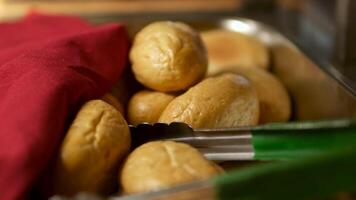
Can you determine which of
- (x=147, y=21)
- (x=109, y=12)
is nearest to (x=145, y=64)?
(x=147, y=21)

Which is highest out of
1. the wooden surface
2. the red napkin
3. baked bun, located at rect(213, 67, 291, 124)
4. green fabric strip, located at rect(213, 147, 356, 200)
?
the red napkin

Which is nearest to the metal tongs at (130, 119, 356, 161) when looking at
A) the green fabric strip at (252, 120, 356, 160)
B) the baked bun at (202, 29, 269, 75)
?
the green fabric strip at (252, 120, 356, 160)

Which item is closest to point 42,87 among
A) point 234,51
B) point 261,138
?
point 261,138

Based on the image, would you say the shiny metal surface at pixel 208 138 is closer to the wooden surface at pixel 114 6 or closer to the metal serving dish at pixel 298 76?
the metal serving dish at pixel 298 76

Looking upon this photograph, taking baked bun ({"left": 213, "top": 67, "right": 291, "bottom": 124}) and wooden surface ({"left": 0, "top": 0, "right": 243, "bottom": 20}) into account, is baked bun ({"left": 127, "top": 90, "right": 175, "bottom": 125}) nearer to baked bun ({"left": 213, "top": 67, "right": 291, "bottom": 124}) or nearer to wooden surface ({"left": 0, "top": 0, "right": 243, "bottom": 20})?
baked bun ({"left": 213, "top": 67, "right": 291, "bottom": 124})

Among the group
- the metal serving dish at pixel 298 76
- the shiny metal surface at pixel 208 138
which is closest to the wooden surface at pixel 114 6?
the metal serving dish at pixel 298 76

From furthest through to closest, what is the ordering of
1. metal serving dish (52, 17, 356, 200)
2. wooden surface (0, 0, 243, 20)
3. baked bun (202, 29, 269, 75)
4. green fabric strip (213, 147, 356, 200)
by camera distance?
wooden surface (0, 0, 243, 20) → baked bun (202, 29, 269, 75) → metal serving dish (52, 17, 356, 200) → green fabric strip (213, 147, 356, 200)

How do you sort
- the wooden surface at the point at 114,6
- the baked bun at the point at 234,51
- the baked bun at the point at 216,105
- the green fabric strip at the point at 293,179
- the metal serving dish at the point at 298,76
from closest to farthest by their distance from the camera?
the green fabric strip at the point at 293,179
the baked bun at the point at 216,105
the metal serving dish at the point at 298,76
the baked bun at the point at 234,51
the wooden surface at the point at 114,6
